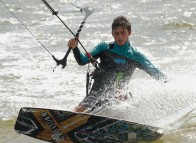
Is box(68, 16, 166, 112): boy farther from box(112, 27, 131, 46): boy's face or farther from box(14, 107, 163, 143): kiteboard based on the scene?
box(14, 107, 163, 143): kiteboard

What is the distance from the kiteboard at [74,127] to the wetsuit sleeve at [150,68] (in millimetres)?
1007

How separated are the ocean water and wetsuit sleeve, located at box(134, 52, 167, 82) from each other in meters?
0.54

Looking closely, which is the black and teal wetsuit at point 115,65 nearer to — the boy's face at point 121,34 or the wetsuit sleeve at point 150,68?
the wetsuit sleeve at point 150,68

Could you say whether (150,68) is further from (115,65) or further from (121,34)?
(121,34)


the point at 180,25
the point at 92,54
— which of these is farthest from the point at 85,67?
the point at 180,25

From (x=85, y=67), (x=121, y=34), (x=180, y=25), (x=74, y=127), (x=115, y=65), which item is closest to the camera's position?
(x=74, y=127)

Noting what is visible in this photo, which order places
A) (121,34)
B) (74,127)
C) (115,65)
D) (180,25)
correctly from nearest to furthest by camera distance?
(74,127)
(121,34)
(115,65)
(180,25)

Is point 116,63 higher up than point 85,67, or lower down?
higher up

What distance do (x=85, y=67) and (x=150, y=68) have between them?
4.28 meters

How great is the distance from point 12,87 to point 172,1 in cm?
1075

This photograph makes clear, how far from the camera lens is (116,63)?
7398 mm

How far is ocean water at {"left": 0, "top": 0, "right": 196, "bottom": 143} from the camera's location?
7.77 meters

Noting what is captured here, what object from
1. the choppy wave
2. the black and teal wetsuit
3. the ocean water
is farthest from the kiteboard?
the choppy wave

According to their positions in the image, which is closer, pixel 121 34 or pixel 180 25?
pixel 121 34
